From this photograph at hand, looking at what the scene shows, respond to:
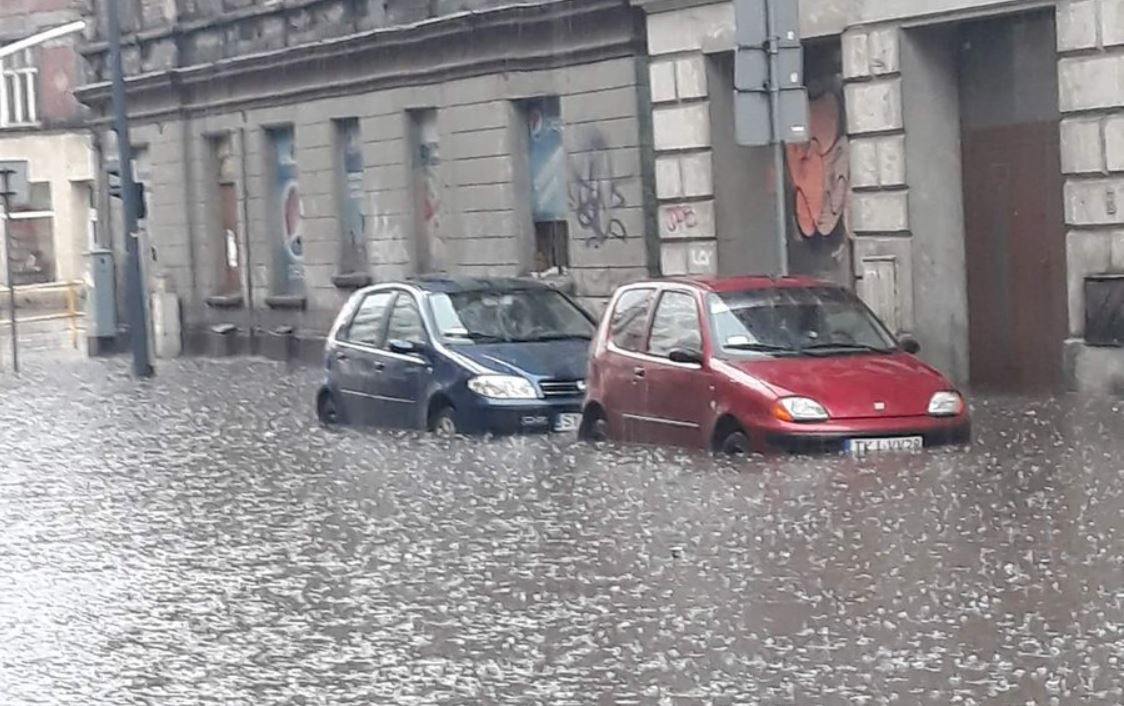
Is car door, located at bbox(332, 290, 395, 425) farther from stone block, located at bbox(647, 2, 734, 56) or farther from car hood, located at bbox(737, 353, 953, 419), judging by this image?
stone block, located at bbox(647, 2, 734, 56)

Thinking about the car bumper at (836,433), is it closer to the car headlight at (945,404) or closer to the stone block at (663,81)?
the car headlight at (945,404)

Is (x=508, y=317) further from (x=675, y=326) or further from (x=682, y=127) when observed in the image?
(x=682, y=127)

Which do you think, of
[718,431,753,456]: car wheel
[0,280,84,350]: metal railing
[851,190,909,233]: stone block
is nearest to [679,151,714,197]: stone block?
[851,190,909,233]: stone block

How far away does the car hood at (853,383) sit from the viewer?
50.4 ft

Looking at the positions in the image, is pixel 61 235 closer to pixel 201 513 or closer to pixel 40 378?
pixel 40 378

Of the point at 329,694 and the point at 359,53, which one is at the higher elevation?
the point at 359,53

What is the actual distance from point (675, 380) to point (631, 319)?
116 centimetres

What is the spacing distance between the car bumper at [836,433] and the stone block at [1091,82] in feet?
18.1

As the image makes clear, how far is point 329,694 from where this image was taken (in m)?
9.09

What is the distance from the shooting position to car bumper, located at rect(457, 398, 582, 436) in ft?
61.2

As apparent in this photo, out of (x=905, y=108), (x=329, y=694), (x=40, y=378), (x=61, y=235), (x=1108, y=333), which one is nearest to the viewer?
(x=329, y=694)

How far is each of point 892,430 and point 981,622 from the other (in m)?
5.63

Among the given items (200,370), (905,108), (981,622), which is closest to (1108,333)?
(905,108)

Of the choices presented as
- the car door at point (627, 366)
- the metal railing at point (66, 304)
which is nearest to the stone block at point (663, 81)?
the car door at point (627, 366)
